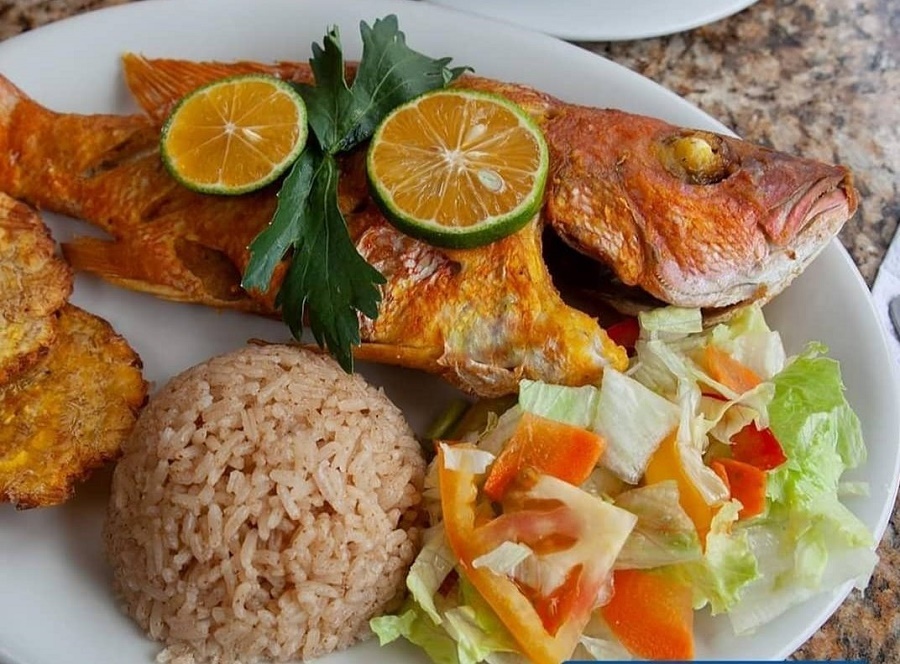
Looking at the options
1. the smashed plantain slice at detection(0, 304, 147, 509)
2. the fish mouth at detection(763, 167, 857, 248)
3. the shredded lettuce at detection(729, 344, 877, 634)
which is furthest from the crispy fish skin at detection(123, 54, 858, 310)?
the smashed plantain slice at detection(0, 304, 147, 509)

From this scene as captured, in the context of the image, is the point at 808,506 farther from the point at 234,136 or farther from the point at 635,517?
the point at 234,136

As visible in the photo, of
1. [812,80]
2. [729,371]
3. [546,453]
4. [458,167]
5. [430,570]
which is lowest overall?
[430,570]

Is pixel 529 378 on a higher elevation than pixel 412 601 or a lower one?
higher

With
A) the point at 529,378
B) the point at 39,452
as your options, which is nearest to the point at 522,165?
the point at 529,378

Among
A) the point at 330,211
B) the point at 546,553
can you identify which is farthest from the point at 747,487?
the point at 330,211

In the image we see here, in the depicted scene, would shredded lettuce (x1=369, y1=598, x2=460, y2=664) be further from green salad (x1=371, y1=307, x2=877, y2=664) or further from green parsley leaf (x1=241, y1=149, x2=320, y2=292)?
green parsley leaf (x1=241, y1=149, x2=320, y2=292)

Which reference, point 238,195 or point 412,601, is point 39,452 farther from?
point 412,601
